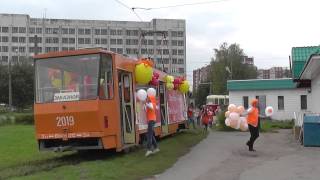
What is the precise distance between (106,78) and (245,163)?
4.60m

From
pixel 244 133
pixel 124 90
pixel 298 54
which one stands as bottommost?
pixel 244 133

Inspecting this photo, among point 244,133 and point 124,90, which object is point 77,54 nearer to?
point 124,90

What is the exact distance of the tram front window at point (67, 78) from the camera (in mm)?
16431

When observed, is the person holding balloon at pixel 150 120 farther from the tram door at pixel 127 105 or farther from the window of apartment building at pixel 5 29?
the window of apartment building at pixel 5 29

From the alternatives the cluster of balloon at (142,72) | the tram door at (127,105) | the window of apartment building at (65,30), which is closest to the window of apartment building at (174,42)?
the window of apartment building at (65,30)

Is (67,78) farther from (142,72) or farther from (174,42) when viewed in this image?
(174,42)

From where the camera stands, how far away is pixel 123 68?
17734 mm

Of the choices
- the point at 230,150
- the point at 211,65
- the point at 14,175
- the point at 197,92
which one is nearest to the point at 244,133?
the point at 230,150

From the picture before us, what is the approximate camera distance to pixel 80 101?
16281mm

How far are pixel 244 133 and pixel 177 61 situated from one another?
3822 cm

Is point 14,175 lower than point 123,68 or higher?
lower

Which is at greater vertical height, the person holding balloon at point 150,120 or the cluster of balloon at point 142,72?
the cluster of balloon at point 142,72

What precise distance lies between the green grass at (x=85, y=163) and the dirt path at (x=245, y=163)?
543mm

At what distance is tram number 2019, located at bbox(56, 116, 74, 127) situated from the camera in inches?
642
